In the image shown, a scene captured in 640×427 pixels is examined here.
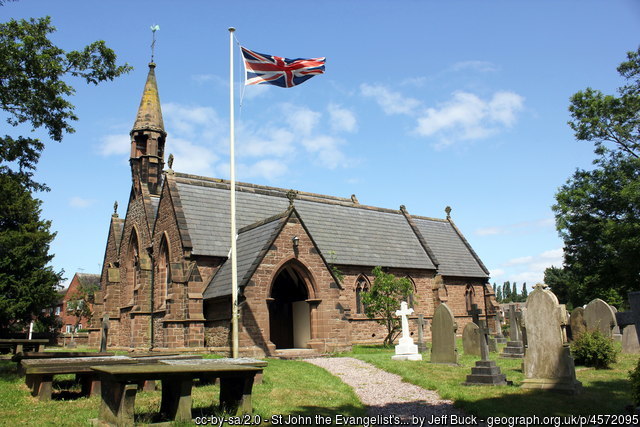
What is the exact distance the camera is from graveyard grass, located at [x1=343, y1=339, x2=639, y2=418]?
884cm

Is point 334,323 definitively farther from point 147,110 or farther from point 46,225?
point 46,225

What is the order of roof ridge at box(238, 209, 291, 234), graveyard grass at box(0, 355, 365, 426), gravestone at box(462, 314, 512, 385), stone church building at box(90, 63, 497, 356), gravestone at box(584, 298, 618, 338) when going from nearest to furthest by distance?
graveyard grass at box(0, 355, 365, 426) → gravestone at box(462, 314, 512, 385) → gravestone at box(584, 298, 618, 338) → stone church building at box(90, 63, 497, 356) → roof ridge at box(238, 209, 291, 234)

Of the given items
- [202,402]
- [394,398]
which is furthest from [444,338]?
[202,402]

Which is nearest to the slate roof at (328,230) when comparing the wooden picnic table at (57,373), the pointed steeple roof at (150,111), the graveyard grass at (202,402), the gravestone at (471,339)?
the pointed steeple roof at (150,111)

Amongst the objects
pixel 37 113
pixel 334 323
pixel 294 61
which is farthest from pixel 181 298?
pixel 294 61

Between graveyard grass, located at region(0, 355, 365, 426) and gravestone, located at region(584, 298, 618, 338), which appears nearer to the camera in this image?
graveyard grass, located at region(0, 355, 365, 426)

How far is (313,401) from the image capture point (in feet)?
32.7

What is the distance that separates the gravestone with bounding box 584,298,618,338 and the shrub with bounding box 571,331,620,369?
499cm

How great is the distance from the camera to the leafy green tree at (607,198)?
30173 mm

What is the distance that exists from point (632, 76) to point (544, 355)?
93.0 ft

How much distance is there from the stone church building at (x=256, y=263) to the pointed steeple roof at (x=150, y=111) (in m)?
0.09

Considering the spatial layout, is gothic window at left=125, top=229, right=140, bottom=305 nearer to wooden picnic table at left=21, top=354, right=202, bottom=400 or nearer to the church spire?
the church spire

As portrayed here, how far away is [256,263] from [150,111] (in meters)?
20.7

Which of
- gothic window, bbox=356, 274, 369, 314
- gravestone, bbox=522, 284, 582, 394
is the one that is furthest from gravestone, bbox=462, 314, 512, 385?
gothic window, bbox=356, 274, 369, 314
